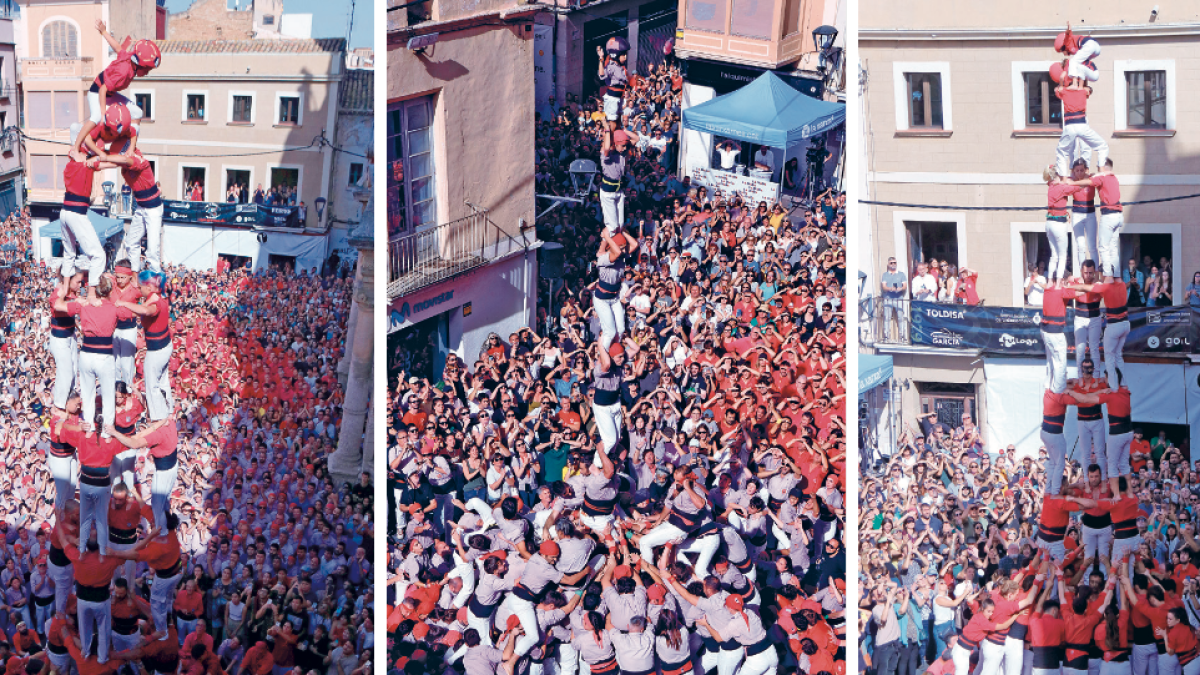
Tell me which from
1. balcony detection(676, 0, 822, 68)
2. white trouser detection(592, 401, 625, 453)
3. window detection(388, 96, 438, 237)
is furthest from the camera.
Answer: balcony detection(676, 0, 822, 68)

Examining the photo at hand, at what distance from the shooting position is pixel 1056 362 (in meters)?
9.88

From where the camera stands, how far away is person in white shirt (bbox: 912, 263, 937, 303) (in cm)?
1028

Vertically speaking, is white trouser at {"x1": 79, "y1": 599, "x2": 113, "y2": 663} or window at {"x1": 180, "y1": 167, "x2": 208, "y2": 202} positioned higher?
window at {"x1": 180, "y1": 167, "x2": 208, "y2": 202}

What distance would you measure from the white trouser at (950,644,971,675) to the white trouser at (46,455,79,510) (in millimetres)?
6635

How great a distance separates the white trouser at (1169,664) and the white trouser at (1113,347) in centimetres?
196

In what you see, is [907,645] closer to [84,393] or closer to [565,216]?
[565,216]

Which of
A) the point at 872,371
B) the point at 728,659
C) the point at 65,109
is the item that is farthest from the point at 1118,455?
the point at 65,109

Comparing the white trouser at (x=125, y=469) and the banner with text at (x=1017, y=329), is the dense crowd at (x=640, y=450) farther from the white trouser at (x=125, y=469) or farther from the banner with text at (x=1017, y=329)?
the white trouser at (x=125, y=469)

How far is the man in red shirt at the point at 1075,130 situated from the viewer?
972cm

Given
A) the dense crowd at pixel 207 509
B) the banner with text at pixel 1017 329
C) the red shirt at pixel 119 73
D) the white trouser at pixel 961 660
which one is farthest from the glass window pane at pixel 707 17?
the white trouser at pixel 961 660

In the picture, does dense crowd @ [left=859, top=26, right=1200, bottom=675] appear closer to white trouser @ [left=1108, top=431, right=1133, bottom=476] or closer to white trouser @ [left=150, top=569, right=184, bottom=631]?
white trouser @ [left=1108, top=431, right=1133, bottom=476]

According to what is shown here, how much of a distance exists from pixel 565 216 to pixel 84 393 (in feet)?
12.8

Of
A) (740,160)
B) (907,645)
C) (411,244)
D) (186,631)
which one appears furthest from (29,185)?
(907,645)

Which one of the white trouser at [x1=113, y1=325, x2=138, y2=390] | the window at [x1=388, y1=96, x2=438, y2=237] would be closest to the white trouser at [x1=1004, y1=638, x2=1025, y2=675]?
the window at [x1=388, y1=96, x2=438, y2=237]
